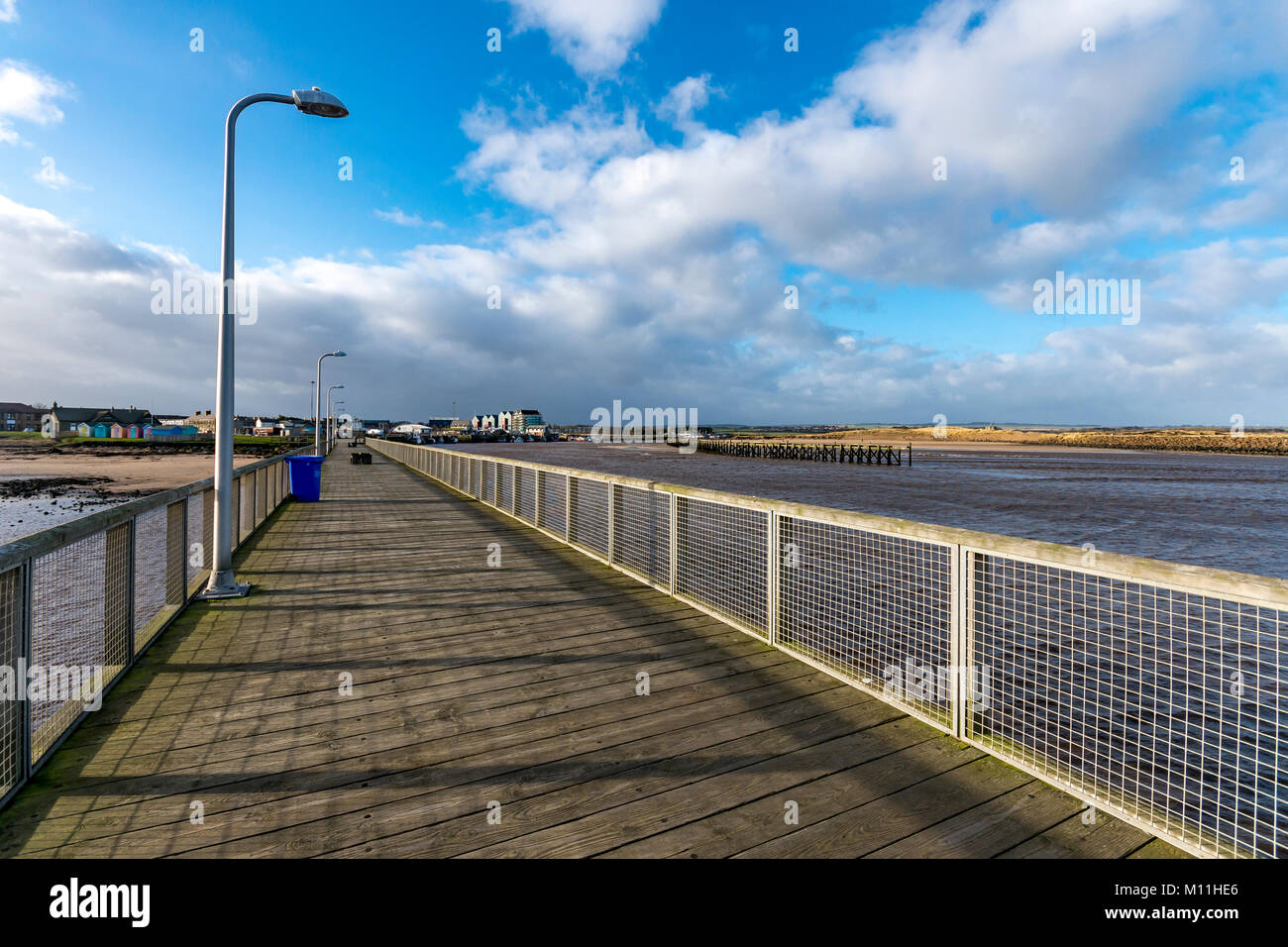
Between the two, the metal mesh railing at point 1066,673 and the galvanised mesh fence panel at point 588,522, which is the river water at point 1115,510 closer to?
the metal mesh railing at point 1066,673

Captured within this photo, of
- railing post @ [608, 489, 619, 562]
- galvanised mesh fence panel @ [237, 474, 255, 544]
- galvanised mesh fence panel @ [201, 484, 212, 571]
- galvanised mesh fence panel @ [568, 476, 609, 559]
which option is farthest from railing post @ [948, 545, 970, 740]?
galvanised mesh fence panel @ [237, 474, 255, 544]

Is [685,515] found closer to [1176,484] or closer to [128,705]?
[128,705]

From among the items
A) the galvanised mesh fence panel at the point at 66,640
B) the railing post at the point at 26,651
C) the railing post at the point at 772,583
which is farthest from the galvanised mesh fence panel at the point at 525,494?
the railing post at the point at 26,651

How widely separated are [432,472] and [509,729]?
23.5 metres

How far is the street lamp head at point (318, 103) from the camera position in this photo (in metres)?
6.31

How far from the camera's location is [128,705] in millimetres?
3732

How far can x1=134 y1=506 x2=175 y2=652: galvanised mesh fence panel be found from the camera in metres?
4.89

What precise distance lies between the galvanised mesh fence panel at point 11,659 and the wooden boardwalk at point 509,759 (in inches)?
4.6

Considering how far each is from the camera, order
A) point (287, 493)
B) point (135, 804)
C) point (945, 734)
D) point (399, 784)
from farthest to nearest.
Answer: point (287, 493) < point (945, 734) < point (399, 784) < point (135, 804)

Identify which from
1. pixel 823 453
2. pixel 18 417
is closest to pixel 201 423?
pixel 18 417

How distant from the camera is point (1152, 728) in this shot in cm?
587

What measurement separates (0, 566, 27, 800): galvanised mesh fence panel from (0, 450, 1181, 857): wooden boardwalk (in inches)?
4.6
